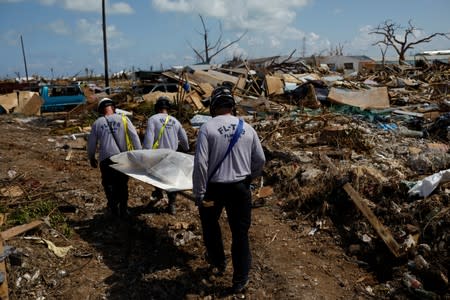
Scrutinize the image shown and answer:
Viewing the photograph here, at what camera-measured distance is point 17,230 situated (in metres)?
4.32

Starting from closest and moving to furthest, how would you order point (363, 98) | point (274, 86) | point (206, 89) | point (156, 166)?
point (156, 166) → point (363, 98) → point (206, 89) → point (274, 86)

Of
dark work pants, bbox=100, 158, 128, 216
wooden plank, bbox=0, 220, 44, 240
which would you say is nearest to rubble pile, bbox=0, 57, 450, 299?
dark work pants, bbox=100, 158, 128, 216

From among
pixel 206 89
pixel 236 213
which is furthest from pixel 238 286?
pixel 206 89

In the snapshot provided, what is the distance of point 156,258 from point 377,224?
2.40 meters

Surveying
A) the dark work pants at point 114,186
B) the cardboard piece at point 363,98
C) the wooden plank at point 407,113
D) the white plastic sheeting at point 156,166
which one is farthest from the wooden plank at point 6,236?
the cardboard piece at point 363,98

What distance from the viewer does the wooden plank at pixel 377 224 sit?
13.4ft

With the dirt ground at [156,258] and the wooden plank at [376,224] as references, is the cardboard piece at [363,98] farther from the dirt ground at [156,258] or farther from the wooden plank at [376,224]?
the wooden plank at [376,224]

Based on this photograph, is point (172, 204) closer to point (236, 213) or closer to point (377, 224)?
point (236, 213)

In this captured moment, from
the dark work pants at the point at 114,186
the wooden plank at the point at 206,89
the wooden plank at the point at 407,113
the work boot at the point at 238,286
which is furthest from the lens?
the wooden plank at the point at 206,89

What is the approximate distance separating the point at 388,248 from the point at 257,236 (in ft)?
4.93

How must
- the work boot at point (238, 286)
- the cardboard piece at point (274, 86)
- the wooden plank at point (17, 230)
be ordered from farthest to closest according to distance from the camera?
the cardboard piece at point (274, 86) < the wooden plank at point (17, 230) < the work boot at point (238, 286)

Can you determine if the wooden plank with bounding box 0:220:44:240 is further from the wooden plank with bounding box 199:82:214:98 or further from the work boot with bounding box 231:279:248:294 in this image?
the wooden plank with bounding box 199:82:214:98

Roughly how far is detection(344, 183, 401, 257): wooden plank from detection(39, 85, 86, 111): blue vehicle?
13.0 m

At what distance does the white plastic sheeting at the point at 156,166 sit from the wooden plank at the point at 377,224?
192 centimetres
